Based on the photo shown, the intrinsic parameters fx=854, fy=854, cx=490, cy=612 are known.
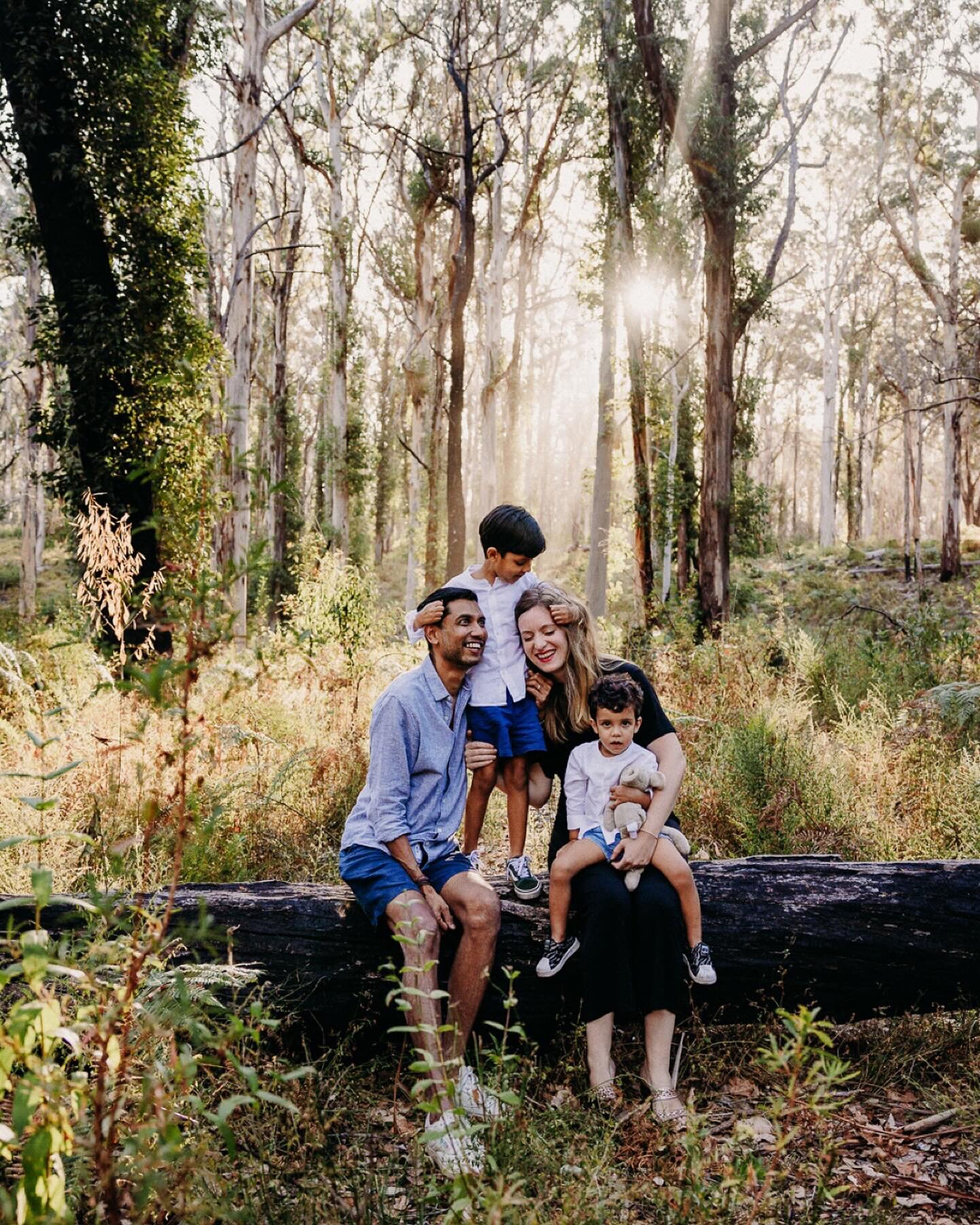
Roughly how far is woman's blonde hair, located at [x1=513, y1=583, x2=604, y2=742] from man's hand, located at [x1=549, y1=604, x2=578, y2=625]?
0.01 metres

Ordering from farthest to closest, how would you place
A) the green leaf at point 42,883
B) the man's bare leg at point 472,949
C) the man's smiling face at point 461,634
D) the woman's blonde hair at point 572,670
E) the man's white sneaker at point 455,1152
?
the woman's blonde hair at point 572,670, the man's smiling face at point 461,634, the man's bare leg at point 472,949, the man's white sneaker at point 455,1152, the green leaf at point 42,883

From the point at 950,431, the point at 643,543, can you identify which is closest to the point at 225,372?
the point at 643,543

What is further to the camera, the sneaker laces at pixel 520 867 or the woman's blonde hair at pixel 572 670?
the woman's blonde hair at pixel 572 670

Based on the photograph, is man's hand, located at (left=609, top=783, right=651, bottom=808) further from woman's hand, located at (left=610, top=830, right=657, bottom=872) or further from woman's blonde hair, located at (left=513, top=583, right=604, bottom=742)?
woman's blonde hair, located at (left=513, top=583, right=604, bottom=742)

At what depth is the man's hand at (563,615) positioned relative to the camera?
11.9 feet

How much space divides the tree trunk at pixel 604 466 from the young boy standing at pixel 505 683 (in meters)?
11.3

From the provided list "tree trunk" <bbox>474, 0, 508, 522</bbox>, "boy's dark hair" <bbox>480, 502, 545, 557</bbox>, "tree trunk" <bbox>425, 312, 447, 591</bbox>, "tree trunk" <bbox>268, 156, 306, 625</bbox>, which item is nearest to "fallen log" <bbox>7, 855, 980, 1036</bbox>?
"boy's dark hair" <bbox>480, 502, 545, 557</bbox>

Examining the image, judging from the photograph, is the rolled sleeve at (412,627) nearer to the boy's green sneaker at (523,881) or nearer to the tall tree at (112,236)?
the boy's green sneaker at (523,881)

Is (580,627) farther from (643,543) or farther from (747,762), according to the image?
(643,543)

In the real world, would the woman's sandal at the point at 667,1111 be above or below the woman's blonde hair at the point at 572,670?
below

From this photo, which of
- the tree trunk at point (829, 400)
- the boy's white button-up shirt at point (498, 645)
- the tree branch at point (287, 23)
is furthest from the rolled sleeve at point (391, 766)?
the tree trunk at point (829, 400)

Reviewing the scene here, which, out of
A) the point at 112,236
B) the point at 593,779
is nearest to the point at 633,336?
the point at 112,236

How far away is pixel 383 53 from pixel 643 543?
43.2ft

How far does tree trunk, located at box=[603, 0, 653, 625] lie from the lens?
565 inches
